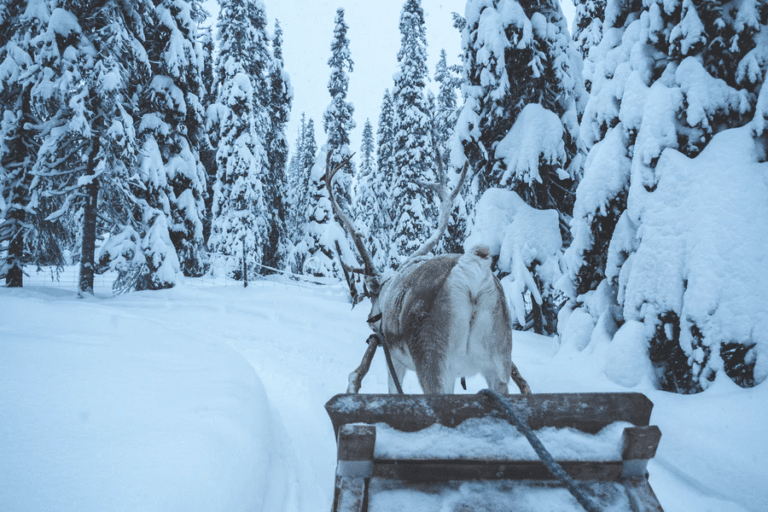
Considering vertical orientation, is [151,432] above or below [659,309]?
below

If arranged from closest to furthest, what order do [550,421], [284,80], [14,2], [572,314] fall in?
1. [550,421]
2. [572,314]
3. [14,2]
4. [284,80]

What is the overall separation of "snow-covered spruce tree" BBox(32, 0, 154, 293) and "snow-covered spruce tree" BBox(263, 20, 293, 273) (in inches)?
458

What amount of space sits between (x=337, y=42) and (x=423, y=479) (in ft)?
73.9

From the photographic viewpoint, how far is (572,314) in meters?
5.60

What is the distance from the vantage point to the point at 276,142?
24.0 metres

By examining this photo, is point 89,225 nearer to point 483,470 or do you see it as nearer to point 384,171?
point 483,470

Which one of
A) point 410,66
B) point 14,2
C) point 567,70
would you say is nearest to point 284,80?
point 410,66

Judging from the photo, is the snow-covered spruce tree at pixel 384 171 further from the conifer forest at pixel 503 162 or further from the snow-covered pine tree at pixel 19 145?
the snow-covered pine tree at pixel 19 145

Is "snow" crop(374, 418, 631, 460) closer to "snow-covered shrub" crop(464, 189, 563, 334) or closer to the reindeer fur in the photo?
the reindeer fur

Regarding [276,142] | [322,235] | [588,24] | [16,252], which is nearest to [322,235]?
[322,235]

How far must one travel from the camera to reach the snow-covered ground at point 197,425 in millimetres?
2188

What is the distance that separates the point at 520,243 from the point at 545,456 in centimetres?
720

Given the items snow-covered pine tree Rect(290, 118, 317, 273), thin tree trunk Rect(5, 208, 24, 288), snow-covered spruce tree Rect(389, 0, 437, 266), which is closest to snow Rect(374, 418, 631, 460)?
thin tree trunk Rect(5, 208, 24, 288)

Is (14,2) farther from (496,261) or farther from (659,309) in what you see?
(659,309)
